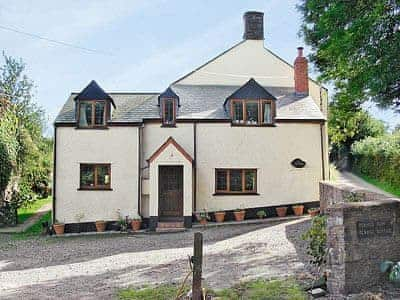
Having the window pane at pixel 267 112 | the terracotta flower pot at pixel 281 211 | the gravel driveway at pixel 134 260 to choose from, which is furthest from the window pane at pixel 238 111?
the gravel driveway at pixel 134 260

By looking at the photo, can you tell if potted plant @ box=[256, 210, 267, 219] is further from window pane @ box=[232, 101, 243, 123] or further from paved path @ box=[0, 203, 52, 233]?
paved path @ box=[0, 203, 52, 233]

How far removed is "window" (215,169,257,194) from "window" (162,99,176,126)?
11.1 ft

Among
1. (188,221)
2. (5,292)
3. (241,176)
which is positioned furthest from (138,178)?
(5,292)

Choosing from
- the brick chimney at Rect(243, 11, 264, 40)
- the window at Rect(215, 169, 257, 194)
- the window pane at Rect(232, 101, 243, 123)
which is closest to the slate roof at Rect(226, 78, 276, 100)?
the window pane at Rect(232, 101, 243, 123)

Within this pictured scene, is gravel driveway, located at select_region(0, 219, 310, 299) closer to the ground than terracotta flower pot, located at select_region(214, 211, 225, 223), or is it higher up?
closer to the ground

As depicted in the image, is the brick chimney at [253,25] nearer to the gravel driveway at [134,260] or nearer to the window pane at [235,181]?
the window pane at [235,181]

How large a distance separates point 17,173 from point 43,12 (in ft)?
40.7

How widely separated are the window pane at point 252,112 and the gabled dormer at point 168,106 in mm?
3627

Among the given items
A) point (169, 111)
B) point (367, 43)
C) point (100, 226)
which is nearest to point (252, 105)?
point (169, 111)

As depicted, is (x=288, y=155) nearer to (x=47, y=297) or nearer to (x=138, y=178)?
(x=138, y=178)

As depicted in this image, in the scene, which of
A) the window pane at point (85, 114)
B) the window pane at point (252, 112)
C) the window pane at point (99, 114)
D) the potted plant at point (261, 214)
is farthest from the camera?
the window pane at point (252, 112)

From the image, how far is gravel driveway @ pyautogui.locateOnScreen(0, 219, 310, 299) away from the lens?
900 cm

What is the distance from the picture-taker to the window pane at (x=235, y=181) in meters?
19.6

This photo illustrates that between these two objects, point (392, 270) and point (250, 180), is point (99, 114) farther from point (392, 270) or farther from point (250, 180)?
point (392, 270)
